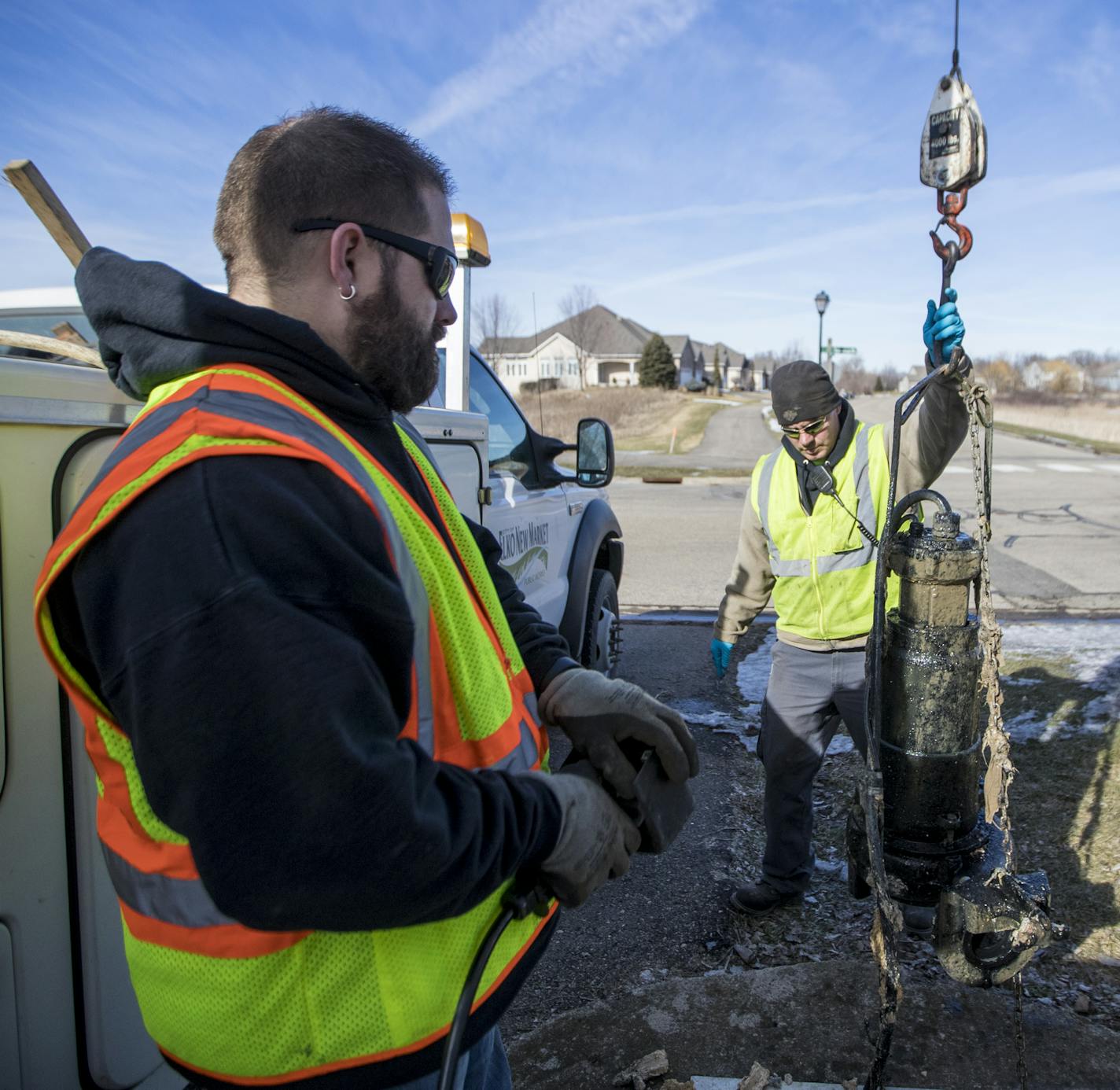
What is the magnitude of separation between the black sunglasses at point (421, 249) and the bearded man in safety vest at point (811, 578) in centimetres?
189

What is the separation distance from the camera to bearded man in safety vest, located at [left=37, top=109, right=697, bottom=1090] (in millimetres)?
980

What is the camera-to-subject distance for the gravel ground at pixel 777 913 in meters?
2.90

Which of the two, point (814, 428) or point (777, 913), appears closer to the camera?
point (814, 428)

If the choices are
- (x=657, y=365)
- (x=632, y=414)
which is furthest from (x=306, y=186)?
(x=657, y=365)

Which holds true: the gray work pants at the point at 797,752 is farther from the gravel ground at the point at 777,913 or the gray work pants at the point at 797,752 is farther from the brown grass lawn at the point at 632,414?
the brown grass lawn at the point at 632,414

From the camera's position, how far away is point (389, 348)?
142 centimetres

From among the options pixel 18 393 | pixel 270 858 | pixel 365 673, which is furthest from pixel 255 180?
pixel 270 858

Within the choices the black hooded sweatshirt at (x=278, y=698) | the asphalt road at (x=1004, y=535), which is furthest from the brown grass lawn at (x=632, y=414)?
the black hooded sweatshirt at (x=278, y=698)

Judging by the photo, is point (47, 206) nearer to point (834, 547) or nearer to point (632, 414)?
point (834, 547)

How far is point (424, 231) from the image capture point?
147cm

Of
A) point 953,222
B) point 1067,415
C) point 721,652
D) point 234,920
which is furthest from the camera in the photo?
point 1067,415

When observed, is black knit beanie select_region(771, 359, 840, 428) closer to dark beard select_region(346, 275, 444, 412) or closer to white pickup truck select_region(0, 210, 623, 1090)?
dark beard select_region(346, 275, 444, 412)

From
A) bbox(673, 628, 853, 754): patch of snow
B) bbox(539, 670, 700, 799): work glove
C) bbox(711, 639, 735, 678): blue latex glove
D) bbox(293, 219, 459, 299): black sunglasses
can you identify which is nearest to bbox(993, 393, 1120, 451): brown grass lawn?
bbox(673, 628, 853, 754): patch of snow

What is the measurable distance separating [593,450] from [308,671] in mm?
3652
